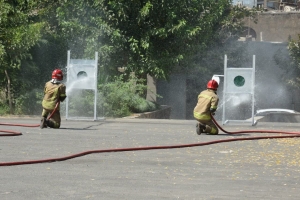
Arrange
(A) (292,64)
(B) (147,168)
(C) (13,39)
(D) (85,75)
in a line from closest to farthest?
(B) (147,168), (D) (85,75), (C) (13,39), (A) (292,64)

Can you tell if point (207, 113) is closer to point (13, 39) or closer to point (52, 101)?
point (52, 101)

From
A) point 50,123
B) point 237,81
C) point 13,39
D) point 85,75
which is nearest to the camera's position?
point 50,123

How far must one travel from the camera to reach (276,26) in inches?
2515

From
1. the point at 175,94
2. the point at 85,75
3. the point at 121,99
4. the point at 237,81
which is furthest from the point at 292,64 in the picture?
the point at 85,75

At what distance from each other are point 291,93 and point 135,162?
139 feet

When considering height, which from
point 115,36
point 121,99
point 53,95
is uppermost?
point 115,36

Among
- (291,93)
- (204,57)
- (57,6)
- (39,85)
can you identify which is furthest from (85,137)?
(291,93)

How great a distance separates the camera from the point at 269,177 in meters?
11.8

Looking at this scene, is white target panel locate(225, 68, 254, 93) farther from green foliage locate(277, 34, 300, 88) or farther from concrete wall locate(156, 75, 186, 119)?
green foliage locate(277, 34, 300, 88)

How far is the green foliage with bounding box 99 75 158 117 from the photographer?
27.4m

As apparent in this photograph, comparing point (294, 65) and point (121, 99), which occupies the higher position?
point (294, 65)

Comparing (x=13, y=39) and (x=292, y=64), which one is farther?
(x=292, y=64)

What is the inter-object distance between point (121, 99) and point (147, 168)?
1525cm

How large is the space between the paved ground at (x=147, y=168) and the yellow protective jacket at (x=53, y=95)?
0.85 meters
